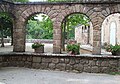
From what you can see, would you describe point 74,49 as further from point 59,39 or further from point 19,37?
point 19,37

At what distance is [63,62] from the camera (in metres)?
9.56

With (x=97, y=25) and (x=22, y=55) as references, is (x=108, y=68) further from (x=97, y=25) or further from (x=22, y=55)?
(x=22, y=55)

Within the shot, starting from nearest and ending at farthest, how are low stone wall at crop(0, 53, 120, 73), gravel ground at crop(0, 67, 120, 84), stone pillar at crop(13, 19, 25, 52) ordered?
gravel ground at crop(0, 67, 120, 84) < low stone wall at crop(0, 53, 120, 73) < stone pillar at crop(13, 19, 25, 52)

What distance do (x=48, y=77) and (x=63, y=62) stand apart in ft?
4.68

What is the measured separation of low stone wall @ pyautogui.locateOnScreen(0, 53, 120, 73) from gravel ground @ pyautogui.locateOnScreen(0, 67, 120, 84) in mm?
350

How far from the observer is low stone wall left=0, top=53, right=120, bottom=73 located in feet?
30.3

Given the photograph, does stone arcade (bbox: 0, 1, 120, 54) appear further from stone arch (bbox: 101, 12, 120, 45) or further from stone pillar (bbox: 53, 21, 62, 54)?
stone arch (bbox: 101, 12, 120, 45)

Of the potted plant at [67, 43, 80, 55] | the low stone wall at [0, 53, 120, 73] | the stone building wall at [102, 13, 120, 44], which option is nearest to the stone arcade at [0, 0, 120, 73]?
the low stone wall at [0, 53, 120, 73]

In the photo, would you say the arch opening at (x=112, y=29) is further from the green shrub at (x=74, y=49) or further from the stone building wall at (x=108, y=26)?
the green shrub at (x=74, y=49)

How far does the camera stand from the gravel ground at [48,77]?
7.68m

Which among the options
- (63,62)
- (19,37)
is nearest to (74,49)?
(63,62)

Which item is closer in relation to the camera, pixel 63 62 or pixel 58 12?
pixel 63 62

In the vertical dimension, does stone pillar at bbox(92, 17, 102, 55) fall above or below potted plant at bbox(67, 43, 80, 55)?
above

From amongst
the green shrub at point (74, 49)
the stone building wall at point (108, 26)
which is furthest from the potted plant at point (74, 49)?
the stone building wall at point (108, 26)
